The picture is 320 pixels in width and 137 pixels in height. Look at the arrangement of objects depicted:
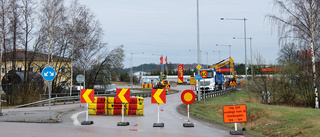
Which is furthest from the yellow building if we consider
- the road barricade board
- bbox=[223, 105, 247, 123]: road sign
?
bbox=[223, 105, 247, 123]: road sign

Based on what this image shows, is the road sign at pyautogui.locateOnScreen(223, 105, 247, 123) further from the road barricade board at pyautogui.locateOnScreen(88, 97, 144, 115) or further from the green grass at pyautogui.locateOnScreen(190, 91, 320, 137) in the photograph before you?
the road barricade board at pyautogui.locateOnScreen(88, 97, 144, 115)

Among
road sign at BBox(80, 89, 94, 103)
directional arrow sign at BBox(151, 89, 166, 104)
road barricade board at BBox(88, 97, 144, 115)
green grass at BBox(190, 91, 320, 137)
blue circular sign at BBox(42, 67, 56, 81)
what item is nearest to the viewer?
green grass at BBox(190, 91, 320, 137)

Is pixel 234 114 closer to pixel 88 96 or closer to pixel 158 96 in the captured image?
pixel 158 96

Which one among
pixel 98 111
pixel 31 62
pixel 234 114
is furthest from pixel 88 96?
pixel 31 62

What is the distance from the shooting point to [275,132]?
12.8 m

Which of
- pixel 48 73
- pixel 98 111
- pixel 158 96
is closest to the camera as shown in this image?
pixel 158 96

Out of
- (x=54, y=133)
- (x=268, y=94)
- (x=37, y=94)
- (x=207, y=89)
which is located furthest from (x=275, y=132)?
(x=207, y=89)

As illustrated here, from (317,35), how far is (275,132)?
11.5 metres

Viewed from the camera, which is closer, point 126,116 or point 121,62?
point 126,116

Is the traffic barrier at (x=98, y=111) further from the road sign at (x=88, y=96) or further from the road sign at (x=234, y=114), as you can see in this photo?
the road sign at (x=234, y=114)

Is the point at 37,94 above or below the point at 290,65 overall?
below

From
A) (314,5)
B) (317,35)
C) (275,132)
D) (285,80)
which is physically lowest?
(275,132)

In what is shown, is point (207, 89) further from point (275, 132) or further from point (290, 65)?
point (275, 132)

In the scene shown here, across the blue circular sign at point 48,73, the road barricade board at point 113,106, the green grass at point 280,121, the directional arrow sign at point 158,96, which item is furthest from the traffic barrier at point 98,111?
the green grass at point 280,121
